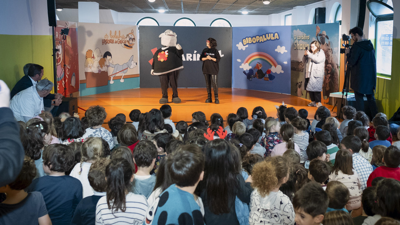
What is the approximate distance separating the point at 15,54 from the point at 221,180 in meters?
4.45

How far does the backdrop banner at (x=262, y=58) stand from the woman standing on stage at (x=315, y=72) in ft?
5.15

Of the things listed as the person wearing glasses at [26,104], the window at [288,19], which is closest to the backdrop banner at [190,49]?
the window at [288,19]

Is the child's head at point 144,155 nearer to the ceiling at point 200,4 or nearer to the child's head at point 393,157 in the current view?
the child's head at point 393,157

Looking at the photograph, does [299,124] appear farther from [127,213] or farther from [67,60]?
[67,60]

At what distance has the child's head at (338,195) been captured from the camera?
1.85 metres

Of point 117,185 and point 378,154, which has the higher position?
point 117,185

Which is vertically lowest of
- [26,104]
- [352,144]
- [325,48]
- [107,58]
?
[352,144]

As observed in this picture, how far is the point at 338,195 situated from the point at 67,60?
722 centimetres

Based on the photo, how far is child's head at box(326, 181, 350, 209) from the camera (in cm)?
185

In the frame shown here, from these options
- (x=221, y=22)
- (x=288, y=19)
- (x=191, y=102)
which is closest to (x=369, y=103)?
(x=191, y=102)

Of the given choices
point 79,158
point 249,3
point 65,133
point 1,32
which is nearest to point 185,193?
point 79,158

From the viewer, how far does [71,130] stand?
3.09 meters

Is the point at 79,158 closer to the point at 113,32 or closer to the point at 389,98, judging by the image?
the point at 389,98

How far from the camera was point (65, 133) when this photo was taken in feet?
10.2
